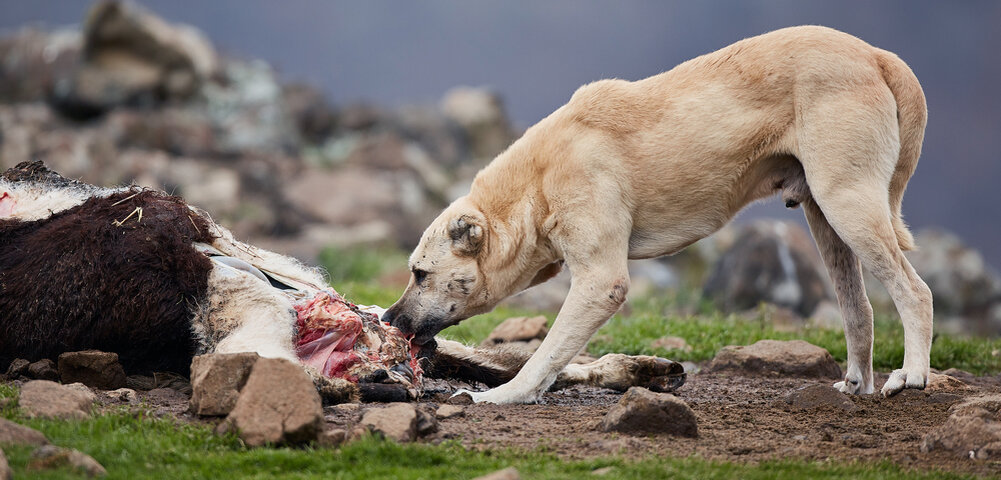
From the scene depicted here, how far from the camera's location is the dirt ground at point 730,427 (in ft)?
12.8

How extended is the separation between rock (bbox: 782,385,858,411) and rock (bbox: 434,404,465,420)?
1.88 m

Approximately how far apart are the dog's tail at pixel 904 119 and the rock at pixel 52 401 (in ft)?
14.7

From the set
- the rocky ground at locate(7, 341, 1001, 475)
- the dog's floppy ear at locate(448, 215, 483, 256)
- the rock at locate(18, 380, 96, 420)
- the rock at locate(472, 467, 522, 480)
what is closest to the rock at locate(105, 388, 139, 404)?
the rocky ground at locate(7, 341, 1001, 475)

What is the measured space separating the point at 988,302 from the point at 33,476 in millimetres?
16124

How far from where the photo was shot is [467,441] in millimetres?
4023

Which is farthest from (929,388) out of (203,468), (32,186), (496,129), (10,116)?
(496,129)

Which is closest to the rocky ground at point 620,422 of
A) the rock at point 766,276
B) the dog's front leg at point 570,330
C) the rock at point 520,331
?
the dog's front leg at point 570,330

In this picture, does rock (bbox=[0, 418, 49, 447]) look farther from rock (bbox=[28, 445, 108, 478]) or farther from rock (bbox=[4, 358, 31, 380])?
rock (bbox=[4, 358, 31, 380])

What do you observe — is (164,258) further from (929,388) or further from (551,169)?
(929,388)

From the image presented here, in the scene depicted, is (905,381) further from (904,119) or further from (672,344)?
(672,344)

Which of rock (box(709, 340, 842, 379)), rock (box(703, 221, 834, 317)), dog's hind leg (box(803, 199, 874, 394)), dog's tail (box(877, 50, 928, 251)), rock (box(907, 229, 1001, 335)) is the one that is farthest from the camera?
rock (box(907, 229, 1001, 335))

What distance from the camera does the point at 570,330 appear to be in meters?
5.16

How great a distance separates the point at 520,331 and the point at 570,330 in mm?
2397

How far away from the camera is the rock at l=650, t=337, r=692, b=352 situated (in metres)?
7.56
